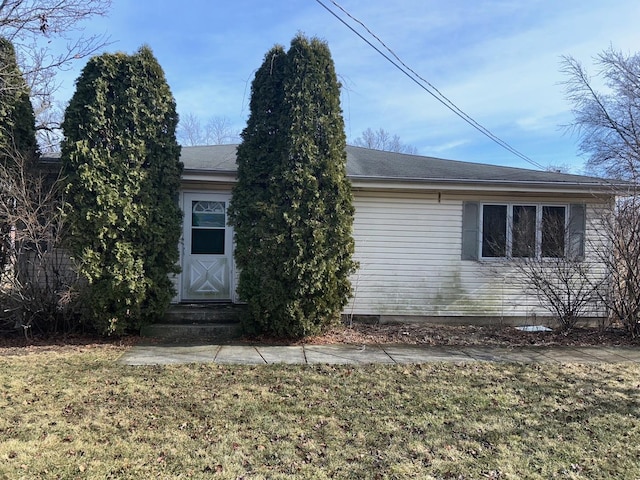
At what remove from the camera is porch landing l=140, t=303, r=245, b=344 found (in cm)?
686

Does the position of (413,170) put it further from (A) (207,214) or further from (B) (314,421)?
(B) (314,421)

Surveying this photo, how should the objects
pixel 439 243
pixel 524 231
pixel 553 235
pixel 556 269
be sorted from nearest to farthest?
pixel 556 269 → pixel 553 235 → pixel 524 231 → pixel 439 243

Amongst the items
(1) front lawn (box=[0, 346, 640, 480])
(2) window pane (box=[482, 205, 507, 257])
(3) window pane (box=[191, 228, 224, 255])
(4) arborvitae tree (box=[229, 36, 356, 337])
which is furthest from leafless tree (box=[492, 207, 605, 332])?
(3) window pane (box=[191, 228, 224, 255])

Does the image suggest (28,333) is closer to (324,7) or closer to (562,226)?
(324,7)

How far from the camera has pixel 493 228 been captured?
8539 millimetres

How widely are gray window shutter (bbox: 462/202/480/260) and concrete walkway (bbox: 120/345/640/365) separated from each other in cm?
236

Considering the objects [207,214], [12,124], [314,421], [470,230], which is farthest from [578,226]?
[12,124]

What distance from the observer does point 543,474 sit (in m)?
3.12

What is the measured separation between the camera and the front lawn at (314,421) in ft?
10.3

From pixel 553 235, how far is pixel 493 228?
3.54ft

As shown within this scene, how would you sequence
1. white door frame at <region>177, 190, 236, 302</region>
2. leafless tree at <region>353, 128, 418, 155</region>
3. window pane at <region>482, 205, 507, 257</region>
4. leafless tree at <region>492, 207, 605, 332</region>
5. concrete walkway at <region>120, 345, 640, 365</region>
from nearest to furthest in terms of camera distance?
concrete walkway at <region>120, 345, 640, 365</region>, leafless tree at <region>492, 207, 605, 332</region>, white door frame at <region>177, 190, 236, 302</region>, window pane at <region>482, 205, 507, 257</region>, leafless tree at <region>353, 128, 418, 155</region>

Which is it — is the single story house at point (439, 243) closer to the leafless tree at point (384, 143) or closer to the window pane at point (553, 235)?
the window pane at point (553, 235)

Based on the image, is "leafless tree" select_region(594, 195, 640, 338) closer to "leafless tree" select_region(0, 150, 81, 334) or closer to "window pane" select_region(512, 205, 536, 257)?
"window pane" select_region(512, 205, 536, 257)

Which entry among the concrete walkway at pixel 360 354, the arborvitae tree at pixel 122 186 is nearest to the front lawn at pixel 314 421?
the concrete walkway at pixel 360 354
